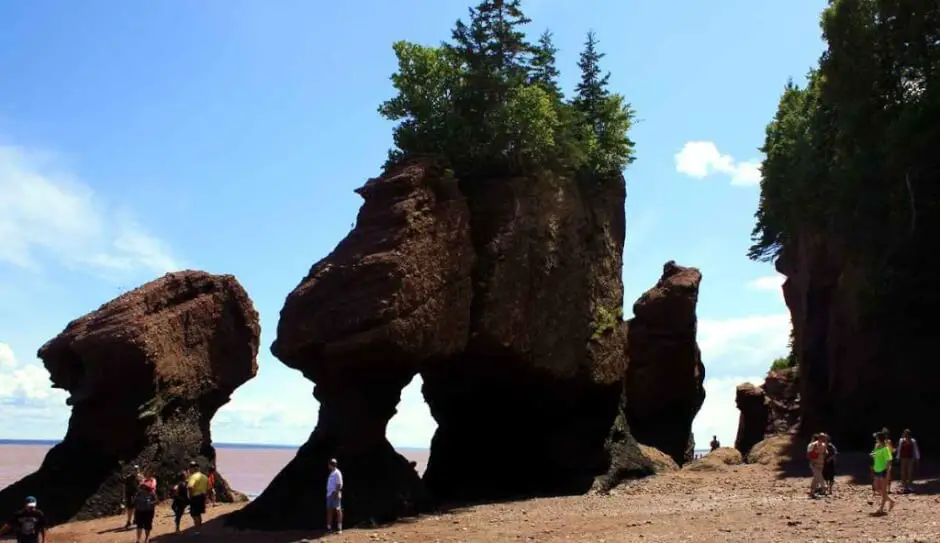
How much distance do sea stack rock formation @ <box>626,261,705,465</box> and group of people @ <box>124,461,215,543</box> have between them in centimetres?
2533

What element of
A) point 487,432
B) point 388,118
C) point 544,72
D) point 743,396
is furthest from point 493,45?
point 743,396

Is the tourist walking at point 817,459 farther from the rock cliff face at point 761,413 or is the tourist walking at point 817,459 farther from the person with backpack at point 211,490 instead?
the rock cliff face at point 761,413

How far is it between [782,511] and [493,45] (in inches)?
729

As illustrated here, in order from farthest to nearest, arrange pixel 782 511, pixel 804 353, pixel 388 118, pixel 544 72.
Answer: pixel 804 353
pixel 544 72
pixel 388 118
pixel 782 511

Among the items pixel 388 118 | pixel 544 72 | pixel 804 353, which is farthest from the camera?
pixel 804 353

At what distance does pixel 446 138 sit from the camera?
30156 mm

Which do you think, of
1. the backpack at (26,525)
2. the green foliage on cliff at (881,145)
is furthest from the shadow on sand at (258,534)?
the green foliage on cliff at (881,145)

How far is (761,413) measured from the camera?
57219 millimetres

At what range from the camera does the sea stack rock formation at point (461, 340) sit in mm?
24984

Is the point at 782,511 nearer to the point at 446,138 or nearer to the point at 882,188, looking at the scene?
the point at 446,138

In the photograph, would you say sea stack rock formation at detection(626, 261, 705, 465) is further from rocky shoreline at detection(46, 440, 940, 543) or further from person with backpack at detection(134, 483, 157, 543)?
person with backpack at detection(134, 483, 157, 543)

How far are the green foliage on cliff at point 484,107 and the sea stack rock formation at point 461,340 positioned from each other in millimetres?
1006

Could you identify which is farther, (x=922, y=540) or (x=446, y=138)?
(x=446, y=138)

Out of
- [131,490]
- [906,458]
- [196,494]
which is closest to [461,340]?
[196,494]
